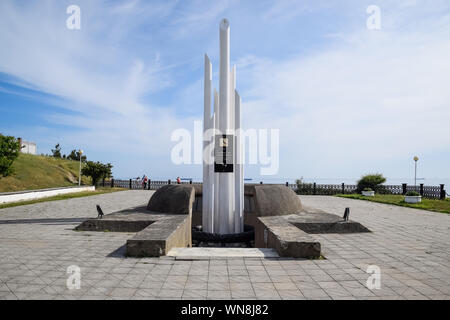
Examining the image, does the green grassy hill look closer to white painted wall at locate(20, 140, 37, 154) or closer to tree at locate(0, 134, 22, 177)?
tree at locate(0, 134, 22, 177)

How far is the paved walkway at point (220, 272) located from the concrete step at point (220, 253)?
19cm

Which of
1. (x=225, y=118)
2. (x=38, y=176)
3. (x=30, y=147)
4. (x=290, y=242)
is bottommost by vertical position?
(x=290, y=242)

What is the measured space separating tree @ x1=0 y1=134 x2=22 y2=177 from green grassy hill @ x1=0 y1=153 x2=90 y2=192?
337 cm

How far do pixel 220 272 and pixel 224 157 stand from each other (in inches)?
167

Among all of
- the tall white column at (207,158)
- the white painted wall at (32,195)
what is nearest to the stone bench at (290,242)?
the tall white column at (207,158)

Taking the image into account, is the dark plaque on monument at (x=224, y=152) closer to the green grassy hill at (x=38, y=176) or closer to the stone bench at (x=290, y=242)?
the stone bench at (x=290, y=242)

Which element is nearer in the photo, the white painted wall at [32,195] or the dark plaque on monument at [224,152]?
the dark plaque on monument at [224,152]

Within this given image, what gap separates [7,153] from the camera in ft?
68.8

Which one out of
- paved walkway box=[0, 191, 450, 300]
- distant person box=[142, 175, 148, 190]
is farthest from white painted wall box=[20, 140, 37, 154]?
paved walkway box=[0, 191, 450, 300]

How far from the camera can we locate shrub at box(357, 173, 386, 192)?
24.3 meters

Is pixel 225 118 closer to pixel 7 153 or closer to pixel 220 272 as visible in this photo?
pixel 220 272

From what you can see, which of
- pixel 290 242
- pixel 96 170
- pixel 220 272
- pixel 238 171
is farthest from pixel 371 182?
pixel 96 170

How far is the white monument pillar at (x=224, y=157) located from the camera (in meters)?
8.30

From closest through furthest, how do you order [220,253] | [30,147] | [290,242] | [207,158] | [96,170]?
[290,242], [220,253], [207,158], [96,170], [30,147]
